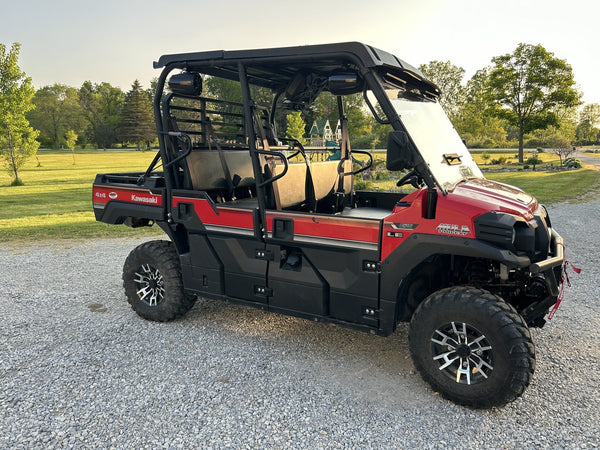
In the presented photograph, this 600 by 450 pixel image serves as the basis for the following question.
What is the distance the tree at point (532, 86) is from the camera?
31.6 meters

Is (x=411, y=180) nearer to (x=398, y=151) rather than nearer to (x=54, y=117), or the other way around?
(x=398, y=151)

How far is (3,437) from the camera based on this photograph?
2977mm

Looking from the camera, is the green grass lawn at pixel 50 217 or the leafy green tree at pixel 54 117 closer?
the green grass lawn at pixel 50 217

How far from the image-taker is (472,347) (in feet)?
10.6

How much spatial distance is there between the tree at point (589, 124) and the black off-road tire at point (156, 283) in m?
87.0

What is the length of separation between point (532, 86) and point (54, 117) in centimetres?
7834

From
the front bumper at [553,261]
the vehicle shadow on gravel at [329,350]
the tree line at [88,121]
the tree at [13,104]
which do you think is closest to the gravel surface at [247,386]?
the vehicle shadow on gravel at [329,350]

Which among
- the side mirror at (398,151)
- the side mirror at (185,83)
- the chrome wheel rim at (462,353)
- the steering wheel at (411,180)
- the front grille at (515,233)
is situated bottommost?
the chrome wheel rim at (462,353)

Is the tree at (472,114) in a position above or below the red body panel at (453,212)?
above

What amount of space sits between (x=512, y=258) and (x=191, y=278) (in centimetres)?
300

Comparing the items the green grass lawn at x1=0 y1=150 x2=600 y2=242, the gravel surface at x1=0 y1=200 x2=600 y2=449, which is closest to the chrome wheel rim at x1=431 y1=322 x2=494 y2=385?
the gravel surface at x1=0 y1=200 x2=600 y2=449

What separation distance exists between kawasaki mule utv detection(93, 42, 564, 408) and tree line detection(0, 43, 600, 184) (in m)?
0.64

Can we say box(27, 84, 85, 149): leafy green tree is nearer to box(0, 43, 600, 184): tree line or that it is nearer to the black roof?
box(0, 43, 600, 184): tree line

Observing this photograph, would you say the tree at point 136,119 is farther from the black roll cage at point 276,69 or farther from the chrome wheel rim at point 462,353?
the chrome wheel rim at point 462,353
